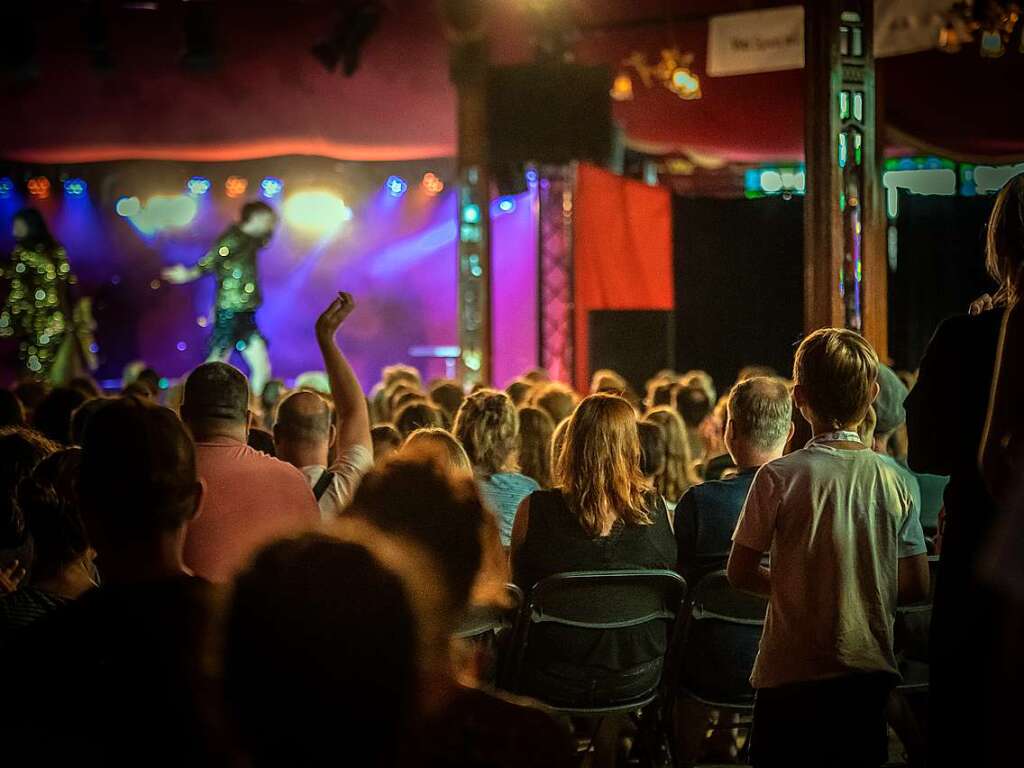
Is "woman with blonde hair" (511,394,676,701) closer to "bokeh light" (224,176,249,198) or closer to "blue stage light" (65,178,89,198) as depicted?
"bokeh light" (224,176,249,198)

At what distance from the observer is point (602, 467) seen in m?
3.45

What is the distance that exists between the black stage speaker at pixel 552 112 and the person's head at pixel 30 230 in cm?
673

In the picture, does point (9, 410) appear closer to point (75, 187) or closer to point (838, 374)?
point (838, 374)

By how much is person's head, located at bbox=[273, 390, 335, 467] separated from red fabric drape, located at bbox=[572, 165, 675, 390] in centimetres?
653

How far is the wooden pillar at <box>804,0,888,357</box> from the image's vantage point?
22.1 ft

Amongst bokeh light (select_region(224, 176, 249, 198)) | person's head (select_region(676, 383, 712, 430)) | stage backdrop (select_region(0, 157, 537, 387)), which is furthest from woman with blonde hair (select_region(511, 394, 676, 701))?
bokeh light (select_region(224, 176, 249, 198))

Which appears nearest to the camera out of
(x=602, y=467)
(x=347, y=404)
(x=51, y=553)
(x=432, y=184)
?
(x=51, y=553)

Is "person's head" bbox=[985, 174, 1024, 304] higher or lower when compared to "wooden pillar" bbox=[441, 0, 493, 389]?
lower

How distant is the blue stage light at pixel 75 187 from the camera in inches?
613

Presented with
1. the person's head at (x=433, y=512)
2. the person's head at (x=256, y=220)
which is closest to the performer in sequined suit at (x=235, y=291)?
the person's head at (x=256, y=220)

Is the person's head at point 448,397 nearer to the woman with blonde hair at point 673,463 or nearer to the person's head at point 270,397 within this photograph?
the woman with blonde hair at point 673,463

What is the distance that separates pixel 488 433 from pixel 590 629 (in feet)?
3.22

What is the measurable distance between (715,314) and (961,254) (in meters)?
2.43

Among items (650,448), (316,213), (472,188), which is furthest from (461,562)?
(316,213)
